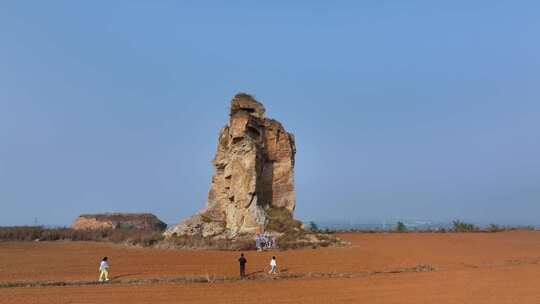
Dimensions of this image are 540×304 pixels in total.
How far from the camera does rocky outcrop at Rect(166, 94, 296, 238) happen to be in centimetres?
3484

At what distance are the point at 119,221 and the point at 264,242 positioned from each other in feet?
122

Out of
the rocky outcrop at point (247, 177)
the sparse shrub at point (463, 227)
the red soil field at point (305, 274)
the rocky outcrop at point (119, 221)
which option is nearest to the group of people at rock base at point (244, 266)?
the red soil field at point (305, 274)

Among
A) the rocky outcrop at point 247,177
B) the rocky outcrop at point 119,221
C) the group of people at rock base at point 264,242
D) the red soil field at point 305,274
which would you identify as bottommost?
the red soil field at point 305,274

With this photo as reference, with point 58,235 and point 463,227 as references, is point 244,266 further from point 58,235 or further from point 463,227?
point 463,227

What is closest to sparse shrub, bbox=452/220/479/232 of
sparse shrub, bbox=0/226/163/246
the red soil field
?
the red soil field

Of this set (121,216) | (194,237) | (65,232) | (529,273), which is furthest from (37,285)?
(121,216)

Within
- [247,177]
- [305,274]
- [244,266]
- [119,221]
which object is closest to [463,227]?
[247,177]

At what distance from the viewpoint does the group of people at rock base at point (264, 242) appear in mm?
30484

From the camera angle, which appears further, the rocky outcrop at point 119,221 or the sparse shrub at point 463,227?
the rocky outcrop at point 119,221

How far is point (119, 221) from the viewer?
6247cm

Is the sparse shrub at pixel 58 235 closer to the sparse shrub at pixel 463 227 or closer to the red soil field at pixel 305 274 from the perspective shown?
the red soil field at pixel 305 274

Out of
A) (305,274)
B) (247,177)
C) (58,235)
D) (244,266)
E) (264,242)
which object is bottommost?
(305,274)

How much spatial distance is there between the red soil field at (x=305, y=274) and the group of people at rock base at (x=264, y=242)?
1666 millimetres

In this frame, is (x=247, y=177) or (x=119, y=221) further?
(x=119, y=221)
